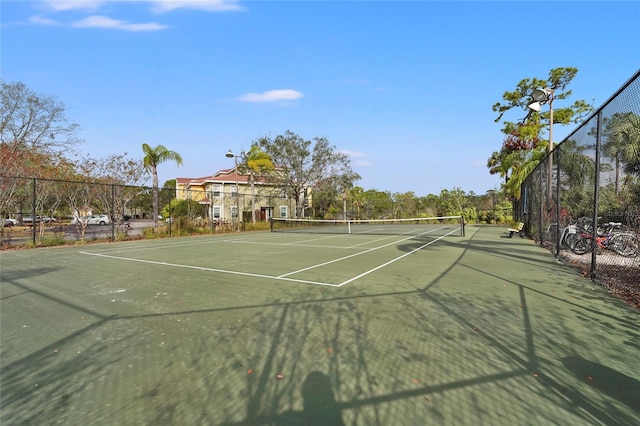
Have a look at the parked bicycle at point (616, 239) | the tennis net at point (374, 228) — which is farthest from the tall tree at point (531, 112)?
the parked bicycle at point (616, 239)

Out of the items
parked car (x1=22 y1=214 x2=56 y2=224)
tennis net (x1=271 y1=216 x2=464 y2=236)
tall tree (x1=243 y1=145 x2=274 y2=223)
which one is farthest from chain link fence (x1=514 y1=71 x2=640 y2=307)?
tall tree (x1=243 y1=145 x2=274 y2=223)

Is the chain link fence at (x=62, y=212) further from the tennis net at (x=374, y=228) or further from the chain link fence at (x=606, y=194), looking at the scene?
the chain link fence at (x=606, y=194)

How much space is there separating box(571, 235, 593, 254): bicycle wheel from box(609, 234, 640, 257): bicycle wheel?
2.37 meters

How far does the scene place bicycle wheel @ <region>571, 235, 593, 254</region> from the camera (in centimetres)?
880

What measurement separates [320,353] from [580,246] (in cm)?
928

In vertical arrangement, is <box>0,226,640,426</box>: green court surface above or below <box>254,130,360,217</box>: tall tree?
below

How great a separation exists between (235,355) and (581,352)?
3.29m

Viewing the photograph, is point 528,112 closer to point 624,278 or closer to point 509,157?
point 509,157

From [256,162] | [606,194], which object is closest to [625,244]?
[606,194]

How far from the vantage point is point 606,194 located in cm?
573

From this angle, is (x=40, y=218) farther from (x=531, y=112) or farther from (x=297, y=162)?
(x=531, y=112)

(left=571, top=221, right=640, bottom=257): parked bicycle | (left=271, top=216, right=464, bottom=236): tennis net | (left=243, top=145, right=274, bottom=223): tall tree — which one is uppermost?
(left=243, top=145, right=274, bottom=223): tall tree

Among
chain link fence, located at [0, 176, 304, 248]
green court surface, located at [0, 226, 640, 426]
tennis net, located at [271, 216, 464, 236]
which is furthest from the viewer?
tennis net, located at [271, 216, 464, 236]

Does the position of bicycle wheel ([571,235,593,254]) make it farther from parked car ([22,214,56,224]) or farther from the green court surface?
parked car ([22,214,56,224])
